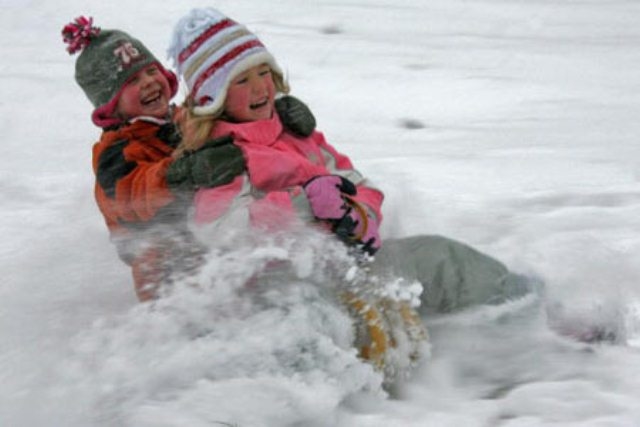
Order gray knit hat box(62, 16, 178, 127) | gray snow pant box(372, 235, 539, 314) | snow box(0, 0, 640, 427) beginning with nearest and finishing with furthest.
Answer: snow box(0, 0, 640, 427) < gray snow pant box(372, 235, 539, 314) < gray knit hat box(62, 16, 178, 127)

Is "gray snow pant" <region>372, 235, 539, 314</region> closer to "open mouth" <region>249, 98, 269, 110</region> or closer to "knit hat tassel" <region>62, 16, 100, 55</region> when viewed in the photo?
"open mouth" <region>249, 98, 269, 110</region>

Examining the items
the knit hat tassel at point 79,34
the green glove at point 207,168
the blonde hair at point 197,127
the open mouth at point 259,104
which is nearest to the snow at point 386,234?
the green glove at point 207,168

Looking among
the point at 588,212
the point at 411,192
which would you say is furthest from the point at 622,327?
the point at 411,192

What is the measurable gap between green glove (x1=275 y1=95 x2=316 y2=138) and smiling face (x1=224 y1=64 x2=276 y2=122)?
0.39 ft

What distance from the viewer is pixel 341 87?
5246 mm

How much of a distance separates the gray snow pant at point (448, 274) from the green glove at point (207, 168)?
482 mm

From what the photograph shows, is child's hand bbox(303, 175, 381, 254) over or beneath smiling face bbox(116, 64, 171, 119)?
beneath

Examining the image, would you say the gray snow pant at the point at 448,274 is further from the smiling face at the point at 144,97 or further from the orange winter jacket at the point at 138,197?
the smiling face at the point at 144,97

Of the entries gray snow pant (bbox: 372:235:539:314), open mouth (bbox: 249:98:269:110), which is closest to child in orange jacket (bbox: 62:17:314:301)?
open mouth (bbox: 249:98:269:110)

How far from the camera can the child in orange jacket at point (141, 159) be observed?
230 centimetres

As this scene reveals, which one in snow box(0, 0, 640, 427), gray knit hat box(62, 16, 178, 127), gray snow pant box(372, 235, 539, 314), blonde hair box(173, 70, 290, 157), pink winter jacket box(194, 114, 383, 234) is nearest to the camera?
snow box(0, 0, 640, 427)

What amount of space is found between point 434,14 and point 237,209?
4946mm

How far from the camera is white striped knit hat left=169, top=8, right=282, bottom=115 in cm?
244

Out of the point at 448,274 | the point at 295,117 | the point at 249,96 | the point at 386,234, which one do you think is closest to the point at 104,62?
the point at 249,96
